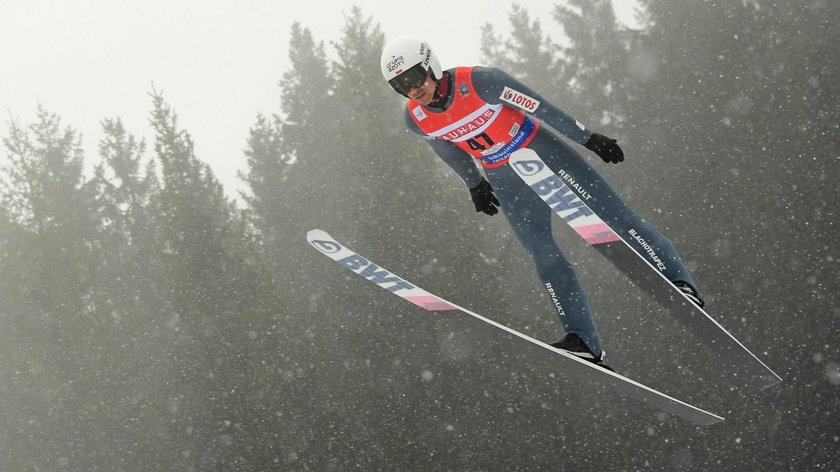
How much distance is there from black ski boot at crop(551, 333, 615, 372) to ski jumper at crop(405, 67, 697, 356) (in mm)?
40

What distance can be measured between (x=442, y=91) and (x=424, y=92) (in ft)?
0.52

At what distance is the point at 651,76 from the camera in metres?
23.4

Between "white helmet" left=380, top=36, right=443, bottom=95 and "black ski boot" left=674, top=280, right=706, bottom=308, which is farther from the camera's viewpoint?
"black ski boot" left=674, top=280, right=706, bottom=308

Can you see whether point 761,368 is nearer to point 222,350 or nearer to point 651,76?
point 222,350

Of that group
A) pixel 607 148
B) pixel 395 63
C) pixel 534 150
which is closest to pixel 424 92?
pixel 395 63

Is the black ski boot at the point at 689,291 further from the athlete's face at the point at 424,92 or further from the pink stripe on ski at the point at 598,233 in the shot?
→ the athlete's face at the point at 424,92

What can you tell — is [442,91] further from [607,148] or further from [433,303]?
[433,303]

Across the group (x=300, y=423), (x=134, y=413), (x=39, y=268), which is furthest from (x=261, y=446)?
(x=39, y=268)

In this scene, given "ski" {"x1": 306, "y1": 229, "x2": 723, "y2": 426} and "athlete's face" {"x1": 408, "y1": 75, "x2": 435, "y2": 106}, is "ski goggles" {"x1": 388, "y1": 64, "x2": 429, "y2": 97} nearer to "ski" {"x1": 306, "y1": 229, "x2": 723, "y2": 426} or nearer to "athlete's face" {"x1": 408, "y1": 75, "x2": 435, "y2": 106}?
"athlete's face" {"x1": 408, "y1": 75, "x2": 435, "y2": 106}

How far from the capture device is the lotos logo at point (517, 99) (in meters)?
5.17

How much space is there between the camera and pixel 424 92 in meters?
5.17

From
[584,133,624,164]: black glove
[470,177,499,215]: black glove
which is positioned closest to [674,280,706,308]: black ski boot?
[584,133,624,164]: black glove

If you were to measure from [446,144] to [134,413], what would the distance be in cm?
1273

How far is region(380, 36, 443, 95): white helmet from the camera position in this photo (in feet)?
16.5
